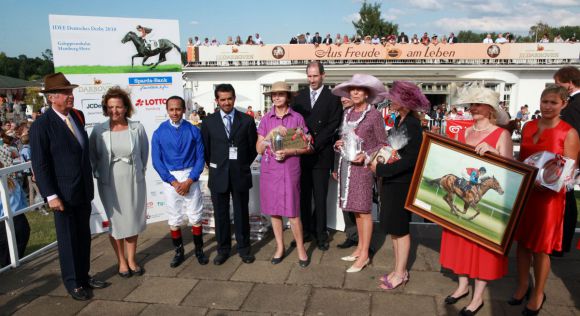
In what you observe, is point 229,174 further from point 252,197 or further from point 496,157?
point 496,157

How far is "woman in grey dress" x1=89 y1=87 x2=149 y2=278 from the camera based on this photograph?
3.88 meters

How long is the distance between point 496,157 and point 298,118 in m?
1.99

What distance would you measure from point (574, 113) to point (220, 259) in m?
3.85

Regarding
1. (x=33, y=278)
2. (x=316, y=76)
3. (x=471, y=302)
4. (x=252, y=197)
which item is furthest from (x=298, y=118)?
(x=33, y=278)

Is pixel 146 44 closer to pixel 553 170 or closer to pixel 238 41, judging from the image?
pixel 553 170

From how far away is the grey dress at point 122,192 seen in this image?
12.8 ft

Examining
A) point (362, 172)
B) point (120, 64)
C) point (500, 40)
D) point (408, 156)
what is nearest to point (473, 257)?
point (408, 156)

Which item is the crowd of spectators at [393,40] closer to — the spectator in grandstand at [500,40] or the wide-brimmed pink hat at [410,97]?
the spectator in grandstand at [500,40]

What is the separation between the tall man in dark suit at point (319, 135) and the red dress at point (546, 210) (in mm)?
2034

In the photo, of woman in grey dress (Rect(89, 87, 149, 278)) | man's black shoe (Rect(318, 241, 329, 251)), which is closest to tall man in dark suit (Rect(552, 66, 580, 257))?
man's black shoe (Rect(318, 241, 329, 251))

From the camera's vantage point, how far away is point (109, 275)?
13.7ft

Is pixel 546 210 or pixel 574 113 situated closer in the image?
pixel 546 210

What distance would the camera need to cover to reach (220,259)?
4367 mm

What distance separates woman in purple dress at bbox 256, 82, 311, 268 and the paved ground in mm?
503
